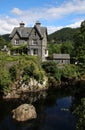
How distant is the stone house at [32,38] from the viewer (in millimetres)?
74812

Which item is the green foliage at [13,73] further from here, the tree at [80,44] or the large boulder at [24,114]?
the tree at [80,44]

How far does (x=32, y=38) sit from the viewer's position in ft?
248

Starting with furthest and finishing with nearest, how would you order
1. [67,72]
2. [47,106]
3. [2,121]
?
[67,72] < [47,106] < [2,121]

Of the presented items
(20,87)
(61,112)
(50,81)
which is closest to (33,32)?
(50,81)

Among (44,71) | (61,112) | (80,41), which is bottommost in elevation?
(61,112)

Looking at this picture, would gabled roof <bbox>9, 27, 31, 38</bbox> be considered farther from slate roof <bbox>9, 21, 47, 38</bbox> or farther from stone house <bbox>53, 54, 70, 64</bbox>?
stone house <bbox>53, 54, 70, 64</bbox>

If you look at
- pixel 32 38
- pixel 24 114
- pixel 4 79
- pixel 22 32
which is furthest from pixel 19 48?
pixel 24 114

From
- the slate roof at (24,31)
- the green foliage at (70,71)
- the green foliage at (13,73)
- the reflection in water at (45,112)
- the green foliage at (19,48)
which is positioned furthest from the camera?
the green foliage at (19,48)

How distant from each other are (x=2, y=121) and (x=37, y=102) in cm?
1256

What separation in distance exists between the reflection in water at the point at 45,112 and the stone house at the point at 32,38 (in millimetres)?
21606

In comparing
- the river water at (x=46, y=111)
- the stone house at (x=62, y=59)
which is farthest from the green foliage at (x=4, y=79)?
the stone house at (x=62, y=59)

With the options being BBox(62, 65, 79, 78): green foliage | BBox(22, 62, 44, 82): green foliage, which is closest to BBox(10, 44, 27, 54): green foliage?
BBox(62, 65, 79, 78): green foliage

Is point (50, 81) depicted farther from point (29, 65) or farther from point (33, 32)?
point (33, 32)

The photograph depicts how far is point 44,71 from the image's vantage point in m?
63.9
